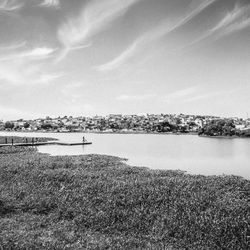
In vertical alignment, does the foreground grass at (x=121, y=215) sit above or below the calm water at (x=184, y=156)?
above

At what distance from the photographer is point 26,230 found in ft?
53.5

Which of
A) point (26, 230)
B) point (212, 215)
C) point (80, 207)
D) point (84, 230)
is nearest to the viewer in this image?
point (26, 230)

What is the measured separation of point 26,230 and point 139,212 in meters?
6.98

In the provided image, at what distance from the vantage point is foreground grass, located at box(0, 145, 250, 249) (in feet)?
51.0

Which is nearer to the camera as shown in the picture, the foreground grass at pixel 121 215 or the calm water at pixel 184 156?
the foreground grass at pixel 121 215

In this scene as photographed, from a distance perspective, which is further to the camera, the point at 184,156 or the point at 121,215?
the point at 184,156

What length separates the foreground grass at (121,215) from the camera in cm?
1554

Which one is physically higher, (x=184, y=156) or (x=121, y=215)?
(x=121, y=215)

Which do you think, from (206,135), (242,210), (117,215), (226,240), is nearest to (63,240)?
(117,215)

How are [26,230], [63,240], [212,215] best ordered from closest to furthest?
[63,240]
[26,230]
[212,215]

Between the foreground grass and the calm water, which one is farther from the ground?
the foreground grass

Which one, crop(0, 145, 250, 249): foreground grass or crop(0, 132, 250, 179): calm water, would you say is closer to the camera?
crop(0, 145, 250, 249): foreground grass

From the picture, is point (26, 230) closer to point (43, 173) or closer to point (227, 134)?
point (43, 173)

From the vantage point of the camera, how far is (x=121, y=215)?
19609mm
